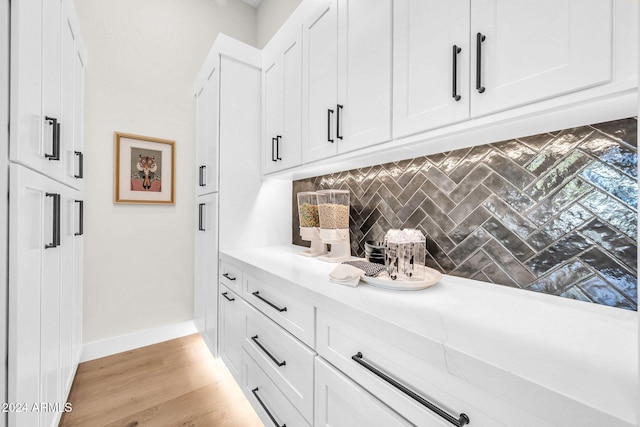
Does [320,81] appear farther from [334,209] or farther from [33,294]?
[33,294]

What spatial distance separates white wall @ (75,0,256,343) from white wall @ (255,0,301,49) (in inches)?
15.1

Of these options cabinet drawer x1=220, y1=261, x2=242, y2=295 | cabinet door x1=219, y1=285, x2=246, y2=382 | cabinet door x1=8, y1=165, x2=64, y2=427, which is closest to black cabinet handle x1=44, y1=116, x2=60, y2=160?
cabinet door x1=8, y1=165, x2=64, y2=427

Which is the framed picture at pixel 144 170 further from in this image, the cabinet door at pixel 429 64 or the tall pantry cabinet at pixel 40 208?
the cabinet door at pixel 429 64

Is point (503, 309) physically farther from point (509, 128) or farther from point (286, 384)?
point (286, 384)

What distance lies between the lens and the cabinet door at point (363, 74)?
1.11m

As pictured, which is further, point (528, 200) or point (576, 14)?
point (528, 200)

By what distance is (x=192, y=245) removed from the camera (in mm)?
2670

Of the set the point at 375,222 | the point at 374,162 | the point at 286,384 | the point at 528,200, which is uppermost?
the point at 374,162

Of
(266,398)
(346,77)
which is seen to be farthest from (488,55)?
(266,398)

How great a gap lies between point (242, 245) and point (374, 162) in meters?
1.20

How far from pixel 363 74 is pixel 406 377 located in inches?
46.1

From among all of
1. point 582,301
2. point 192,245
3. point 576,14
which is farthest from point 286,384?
point 192,245

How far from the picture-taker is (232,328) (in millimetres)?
1767

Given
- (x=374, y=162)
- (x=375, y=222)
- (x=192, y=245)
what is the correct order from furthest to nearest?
(x=192, y=245) → (x=375, y=222) → (x=374, y=162)
